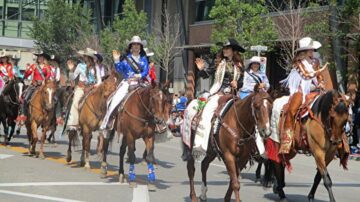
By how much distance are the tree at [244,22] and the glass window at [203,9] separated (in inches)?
444

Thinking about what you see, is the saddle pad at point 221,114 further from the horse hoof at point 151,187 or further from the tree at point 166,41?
the tree at point 166,41

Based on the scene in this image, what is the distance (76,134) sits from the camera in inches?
640

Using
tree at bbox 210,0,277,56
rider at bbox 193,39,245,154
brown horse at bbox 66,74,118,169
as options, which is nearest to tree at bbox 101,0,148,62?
tree at bbox 210,0,277,56

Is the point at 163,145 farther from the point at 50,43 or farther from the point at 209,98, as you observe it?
the point at 50,43

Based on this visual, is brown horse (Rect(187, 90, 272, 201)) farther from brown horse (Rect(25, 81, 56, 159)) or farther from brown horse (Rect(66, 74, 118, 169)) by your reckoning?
brown horse (Rect(25, 81, 56, 159))

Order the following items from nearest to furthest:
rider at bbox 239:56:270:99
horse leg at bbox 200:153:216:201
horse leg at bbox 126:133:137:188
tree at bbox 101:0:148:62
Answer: horse leg at bbox 200:153:216:201, horse leg at bbox 126:133:137:188, rider at bbox 239:56:270:99, tree at bbox 101:0:148:62

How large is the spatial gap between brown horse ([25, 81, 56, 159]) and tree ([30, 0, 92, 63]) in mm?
29488

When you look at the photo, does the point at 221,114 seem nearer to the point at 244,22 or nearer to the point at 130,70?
the point at 130,70

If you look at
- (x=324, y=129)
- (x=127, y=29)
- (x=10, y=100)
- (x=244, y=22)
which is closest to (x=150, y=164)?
(x=324, y=129)

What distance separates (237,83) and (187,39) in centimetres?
3044

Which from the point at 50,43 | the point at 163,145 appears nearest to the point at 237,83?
the point at 163,145

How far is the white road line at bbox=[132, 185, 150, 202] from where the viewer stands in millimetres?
11185

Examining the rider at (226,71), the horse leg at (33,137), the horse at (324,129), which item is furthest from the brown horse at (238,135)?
the horse leg at (33,137)

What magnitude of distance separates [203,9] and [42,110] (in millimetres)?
24887
